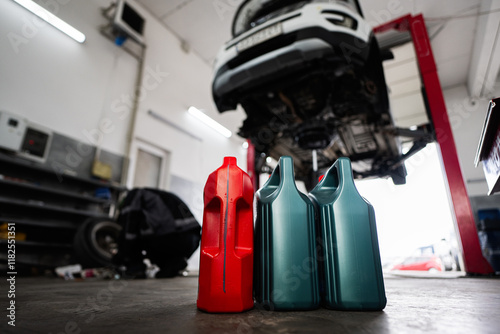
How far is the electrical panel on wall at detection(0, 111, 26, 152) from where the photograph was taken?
2.24 m

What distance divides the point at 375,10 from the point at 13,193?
192 inches

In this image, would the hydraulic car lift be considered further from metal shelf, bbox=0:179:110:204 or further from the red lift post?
metal shelf, bbox=0:179:110:204

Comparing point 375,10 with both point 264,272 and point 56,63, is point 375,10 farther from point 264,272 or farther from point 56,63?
point 264,272

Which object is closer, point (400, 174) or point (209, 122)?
point (400, 174)

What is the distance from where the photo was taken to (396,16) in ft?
12.8

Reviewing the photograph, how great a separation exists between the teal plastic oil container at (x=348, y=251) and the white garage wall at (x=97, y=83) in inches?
121

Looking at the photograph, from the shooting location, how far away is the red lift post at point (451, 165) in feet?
5.78

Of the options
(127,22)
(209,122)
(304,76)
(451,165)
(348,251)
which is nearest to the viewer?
(348,251)

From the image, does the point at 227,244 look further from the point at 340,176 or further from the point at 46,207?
the point at 46,207

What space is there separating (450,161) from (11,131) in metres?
3.57

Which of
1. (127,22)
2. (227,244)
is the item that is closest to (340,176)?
(227,244)

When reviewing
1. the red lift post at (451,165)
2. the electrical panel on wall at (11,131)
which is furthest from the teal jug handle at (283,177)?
the electrical panel on wall at (11,131)

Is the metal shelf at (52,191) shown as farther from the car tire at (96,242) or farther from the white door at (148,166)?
the white door at (148,166)

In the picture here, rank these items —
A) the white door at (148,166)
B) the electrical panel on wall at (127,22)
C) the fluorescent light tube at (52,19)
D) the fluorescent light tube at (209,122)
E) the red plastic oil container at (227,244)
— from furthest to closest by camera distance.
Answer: the fluorescent light tube at (209,122) → the white door at (148,166) → the electrical panel on wall at (127,22) → the fluorescent light tube at (52,19) → the red plastic oil container at (227,244)
